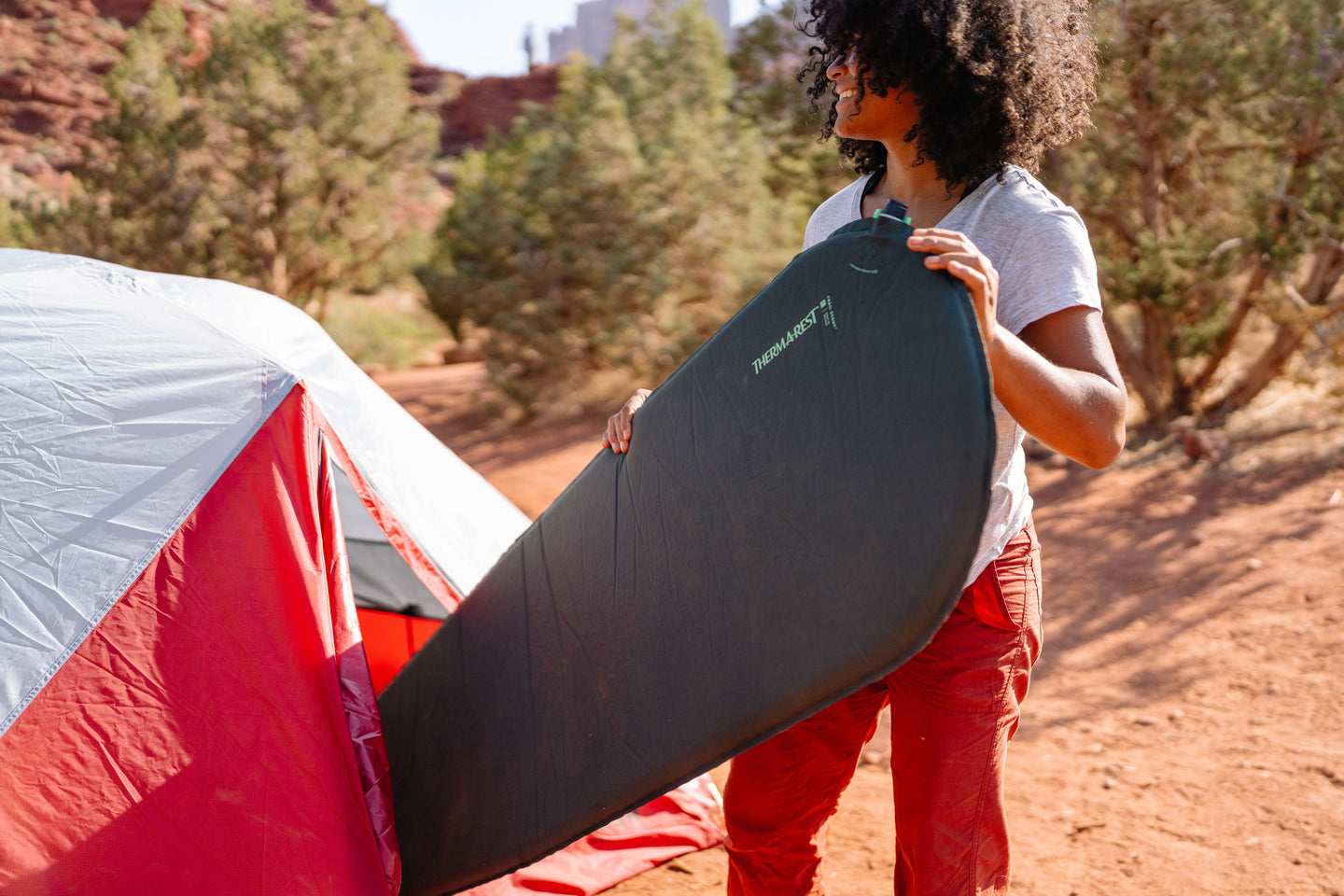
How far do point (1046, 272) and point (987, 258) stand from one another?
8 cm

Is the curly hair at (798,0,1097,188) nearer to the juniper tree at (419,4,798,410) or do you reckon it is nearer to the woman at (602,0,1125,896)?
the woman at (602,0,1125,896)

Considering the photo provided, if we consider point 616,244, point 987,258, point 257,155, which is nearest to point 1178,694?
point 987,258

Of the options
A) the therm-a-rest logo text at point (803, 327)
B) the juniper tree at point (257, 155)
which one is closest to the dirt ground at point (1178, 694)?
the therm-a-rest logo text at point (803, 327)

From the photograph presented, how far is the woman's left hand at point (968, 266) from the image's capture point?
3.86 ft

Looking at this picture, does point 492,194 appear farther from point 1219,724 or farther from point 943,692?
point 943,692

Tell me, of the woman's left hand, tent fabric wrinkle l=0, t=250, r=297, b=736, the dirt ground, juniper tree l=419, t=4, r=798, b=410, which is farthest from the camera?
juniper tree l=419, t=4, r=798, b=410

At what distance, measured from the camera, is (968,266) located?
1.19 metres

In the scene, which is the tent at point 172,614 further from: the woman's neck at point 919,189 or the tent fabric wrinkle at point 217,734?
the woman's neck at point 919,189

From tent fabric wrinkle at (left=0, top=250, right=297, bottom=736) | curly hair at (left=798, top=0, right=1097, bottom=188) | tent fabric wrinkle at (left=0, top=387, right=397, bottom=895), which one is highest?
curly hair at (left=798, top=0, right=1097, bottom=188)

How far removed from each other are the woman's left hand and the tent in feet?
4.81

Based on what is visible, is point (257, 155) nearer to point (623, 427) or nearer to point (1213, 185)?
point (1213, 185)

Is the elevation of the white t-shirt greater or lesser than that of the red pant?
greater

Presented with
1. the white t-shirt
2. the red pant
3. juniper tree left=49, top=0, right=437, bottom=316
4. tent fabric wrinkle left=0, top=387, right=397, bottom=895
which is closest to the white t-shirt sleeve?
the white t-shirt

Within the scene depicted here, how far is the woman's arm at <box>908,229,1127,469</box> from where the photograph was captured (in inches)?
46.6
